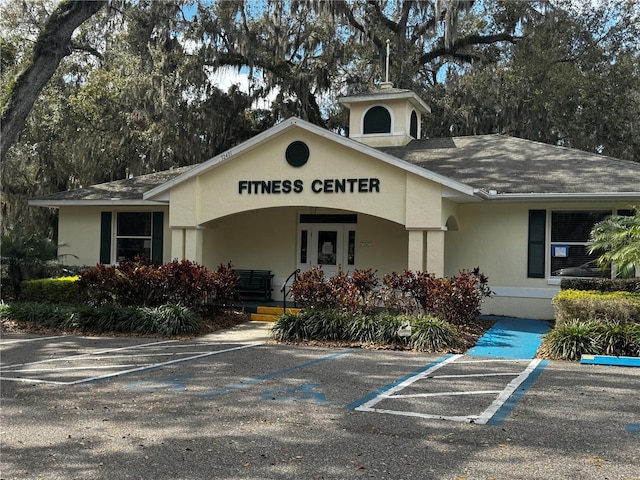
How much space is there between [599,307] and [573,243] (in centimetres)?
390

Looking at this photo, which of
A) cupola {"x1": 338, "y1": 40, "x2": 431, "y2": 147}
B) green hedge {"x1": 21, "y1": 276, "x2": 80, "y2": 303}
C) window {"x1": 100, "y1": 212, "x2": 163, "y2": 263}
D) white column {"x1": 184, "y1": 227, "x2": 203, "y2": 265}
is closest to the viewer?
green hedge {"x1": 21, "y1": 276, "x2": 80, "y2": 303}

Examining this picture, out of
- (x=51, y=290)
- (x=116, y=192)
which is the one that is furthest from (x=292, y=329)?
(x=116, y=192)

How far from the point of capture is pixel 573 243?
45.6 ft

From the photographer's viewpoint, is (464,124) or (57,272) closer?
(57,272)

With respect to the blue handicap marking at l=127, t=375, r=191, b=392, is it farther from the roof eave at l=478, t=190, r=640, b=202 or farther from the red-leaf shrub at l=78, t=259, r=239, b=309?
the roof eave at l=478, t=190, r=640, b=202

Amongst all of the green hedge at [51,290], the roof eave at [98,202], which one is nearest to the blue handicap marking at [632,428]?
the green hedge at [51,290]

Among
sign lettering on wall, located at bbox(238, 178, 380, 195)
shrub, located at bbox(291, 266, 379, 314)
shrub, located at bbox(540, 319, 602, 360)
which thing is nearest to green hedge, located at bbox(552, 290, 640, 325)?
shrub, located at bbox(540, 319, 602, 360)

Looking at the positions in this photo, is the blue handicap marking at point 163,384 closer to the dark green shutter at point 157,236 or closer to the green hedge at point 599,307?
the green hedge at point 599,307

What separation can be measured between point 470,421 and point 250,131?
63.9 feet

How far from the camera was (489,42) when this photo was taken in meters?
24.8

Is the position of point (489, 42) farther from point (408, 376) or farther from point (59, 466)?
point (59, 466)

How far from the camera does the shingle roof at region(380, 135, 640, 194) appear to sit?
1347cm

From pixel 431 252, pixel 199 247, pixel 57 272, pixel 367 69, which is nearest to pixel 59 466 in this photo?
pixel 431 252

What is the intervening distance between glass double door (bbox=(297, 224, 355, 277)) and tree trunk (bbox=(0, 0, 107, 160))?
7.21 m
